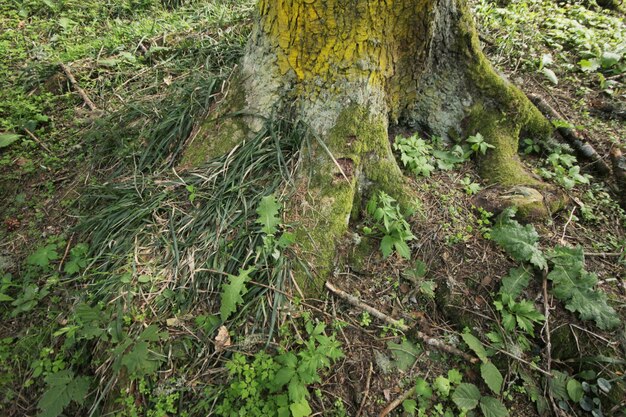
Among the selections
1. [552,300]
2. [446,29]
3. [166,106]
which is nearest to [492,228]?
[552,300]

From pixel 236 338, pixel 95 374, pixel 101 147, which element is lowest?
pixel 95 374

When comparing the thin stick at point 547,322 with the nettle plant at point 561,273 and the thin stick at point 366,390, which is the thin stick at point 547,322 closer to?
the nettle plant at point 561,273

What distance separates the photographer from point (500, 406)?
6.30 feet

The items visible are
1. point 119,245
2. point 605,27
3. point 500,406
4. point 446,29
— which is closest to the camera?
point 500,406

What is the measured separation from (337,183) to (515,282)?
1.23m

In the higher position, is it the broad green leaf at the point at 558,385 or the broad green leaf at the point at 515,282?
the broad green leaf at the point at 515,282

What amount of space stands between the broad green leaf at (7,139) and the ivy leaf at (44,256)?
1223 mm

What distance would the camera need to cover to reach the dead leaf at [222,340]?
1992 millimetres

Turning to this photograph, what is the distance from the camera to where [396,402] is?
1.94m

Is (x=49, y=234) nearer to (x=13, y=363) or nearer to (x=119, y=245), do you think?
(x=119, y=245)

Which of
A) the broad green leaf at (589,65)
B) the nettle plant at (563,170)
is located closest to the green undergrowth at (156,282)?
the nettle plant at (563,170)

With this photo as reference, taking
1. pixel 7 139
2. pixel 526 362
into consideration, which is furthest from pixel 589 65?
pixel 7 139

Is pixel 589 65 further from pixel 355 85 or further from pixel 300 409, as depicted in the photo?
pixel 300 409

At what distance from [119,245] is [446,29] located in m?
2.79
